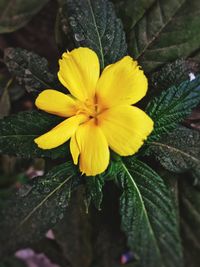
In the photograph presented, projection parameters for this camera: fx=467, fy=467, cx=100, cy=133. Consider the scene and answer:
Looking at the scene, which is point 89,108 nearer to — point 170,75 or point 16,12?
point 170,75

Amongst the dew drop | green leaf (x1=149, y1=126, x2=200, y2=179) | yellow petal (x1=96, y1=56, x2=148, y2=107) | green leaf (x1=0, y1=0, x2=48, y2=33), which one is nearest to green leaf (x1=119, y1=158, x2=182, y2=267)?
green leaf (x1=149, y1=126, x2=200, y2=179)

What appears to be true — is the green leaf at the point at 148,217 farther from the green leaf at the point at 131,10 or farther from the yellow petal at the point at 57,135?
the green leaf at the point at 131,10

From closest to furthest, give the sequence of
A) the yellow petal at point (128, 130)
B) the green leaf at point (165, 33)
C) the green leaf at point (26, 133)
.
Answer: the yellow petal at point (128, 130) < the green leaf at point (26, 133) < the green leaf at point (165, 33)

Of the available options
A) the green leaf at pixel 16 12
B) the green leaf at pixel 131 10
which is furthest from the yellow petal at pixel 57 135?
the green leaf at pixel 16 12

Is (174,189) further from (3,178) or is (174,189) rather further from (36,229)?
(3,178)

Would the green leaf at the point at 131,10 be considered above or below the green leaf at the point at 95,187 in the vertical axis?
above

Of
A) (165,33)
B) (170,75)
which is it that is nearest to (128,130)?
(170,75)

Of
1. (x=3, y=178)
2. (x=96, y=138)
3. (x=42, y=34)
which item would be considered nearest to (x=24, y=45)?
(x=42, y=34)
